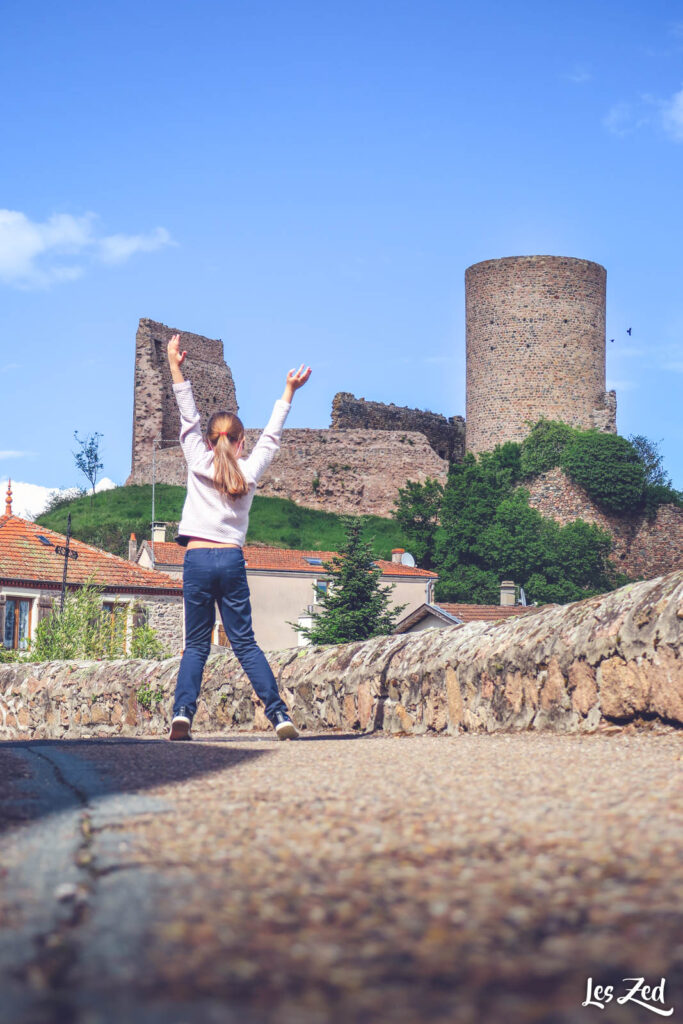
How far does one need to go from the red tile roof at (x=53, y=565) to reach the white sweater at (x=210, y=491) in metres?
20.1

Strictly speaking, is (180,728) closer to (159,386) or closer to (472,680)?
(472,680)

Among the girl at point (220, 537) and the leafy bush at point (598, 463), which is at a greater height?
the leafy bush at point (598, 463)

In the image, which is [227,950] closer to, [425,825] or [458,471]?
[425,825]

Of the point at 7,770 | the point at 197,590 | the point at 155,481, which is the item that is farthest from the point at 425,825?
the point at 155,481

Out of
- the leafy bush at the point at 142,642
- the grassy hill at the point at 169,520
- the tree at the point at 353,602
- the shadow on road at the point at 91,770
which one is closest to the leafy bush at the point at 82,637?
the leafy bush at the point at 142,642

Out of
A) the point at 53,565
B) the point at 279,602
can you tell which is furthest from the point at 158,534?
the point at 53,565

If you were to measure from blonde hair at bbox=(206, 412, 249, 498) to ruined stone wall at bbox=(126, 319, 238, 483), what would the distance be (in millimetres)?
55911

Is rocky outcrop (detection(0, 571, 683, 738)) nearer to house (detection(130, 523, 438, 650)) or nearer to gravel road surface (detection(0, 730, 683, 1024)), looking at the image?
gravel road surface (detection(0, 730, 683, 1024))

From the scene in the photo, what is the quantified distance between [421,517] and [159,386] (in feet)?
64.8

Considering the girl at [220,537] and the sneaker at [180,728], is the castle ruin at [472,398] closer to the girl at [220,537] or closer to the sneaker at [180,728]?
the girl at [220,537]

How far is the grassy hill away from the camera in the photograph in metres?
48.2

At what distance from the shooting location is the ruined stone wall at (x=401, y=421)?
62438 millimetres

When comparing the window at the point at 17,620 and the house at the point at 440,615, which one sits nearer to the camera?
the window at the point at 17,620

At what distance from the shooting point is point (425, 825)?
7.97 ft
